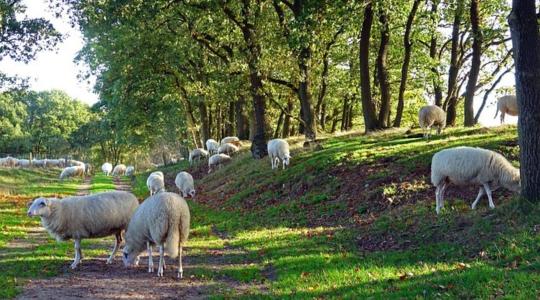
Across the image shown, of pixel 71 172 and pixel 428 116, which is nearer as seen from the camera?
pixel 428 116

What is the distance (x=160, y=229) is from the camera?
37.0 feet

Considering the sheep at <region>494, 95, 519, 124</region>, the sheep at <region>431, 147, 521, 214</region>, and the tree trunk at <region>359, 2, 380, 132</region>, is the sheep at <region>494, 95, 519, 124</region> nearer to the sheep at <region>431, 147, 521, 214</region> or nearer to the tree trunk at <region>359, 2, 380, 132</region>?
the tree trunk at <region>359, 2, 380, 132</region>

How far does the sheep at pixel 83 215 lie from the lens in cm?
1240

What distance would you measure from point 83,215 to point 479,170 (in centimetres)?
979

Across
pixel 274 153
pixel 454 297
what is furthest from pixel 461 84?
pixel 454 297

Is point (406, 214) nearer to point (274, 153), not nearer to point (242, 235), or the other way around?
point (242, 235)

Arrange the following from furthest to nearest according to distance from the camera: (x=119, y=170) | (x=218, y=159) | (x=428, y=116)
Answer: (x=119, y=170), (x=218, y=159), (x=428, y=116)

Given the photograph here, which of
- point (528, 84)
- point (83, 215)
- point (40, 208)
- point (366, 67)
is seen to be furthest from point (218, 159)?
point (528, 84)

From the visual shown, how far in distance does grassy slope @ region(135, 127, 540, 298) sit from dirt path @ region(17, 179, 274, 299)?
0.34 meters

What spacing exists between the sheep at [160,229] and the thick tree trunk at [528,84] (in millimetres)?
7217

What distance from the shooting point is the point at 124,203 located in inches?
525

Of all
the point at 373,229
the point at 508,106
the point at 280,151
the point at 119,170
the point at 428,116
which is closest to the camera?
the point at 373,229

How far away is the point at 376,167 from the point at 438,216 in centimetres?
653

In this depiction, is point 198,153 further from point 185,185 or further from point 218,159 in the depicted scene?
point 185,185
